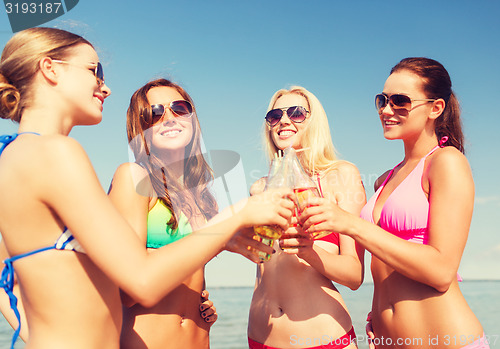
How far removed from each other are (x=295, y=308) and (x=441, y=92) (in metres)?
2.25

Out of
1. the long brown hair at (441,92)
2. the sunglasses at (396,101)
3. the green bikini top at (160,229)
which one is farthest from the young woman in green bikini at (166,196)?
the long brown hair at (441,92)

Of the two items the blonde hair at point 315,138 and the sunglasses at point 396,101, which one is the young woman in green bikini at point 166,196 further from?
the sunglasses at point 396,101

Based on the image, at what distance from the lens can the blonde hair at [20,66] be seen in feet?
7.40

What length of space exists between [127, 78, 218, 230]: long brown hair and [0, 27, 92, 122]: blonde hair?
3.58 ft

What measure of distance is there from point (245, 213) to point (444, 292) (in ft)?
5.65

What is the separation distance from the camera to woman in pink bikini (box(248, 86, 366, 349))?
3305 millimetres

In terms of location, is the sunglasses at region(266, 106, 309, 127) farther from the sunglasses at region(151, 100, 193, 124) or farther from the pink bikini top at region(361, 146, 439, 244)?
the pink bikini top at region(361, 146, 439, 244)

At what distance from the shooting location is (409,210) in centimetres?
304

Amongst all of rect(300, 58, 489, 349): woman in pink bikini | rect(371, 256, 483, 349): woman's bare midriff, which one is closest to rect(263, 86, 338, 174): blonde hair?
rect(300, 58, 489, 349): woman in pink bikini

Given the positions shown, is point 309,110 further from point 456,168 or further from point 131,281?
point 131,281

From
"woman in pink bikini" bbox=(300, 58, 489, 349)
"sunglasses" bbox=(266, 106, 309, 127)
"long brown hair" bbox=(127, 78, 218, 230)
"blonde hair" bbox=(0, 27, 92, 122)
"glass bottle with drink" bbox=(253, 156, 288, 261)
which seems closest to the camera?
"blonde hair" bbox=(0, 27, 92, 122)

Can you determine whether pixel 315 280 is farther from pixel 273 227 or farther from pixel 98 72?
pixel 98 72

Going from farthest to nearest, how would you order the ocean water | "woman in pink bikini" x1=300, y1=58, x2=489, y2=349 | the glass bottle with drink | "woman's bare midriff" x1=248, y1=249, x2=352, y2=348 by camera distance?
the ocean water → "woman's bare midriff" x1=248, y1=249, x2=352, y2=348 → "woman in pink bikini" x1=300, y1=58, x2=489, y2=349 → the glass bottle with drink

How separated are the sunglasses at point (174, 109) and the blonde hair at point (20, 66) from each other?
112 cm
